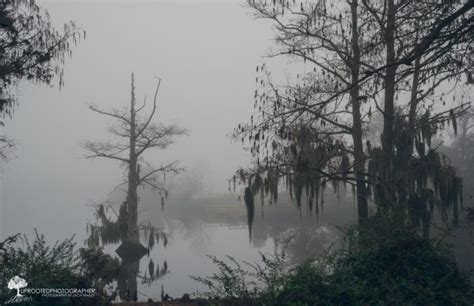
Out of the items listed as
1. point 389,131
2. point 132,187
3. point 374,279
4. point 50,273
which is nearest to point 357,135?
point 389,131

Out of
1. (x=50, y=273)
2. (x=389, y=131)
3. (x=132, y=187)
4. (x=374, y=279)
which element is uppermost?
(x=389, y=131)

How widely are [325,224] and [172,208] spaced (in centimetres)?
3200

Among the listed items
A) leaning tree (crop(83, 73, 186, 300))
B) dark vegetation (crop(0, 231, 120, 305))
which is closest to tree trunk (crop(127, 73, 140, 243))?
leaning tree (crop(83, 73, 186, 300))

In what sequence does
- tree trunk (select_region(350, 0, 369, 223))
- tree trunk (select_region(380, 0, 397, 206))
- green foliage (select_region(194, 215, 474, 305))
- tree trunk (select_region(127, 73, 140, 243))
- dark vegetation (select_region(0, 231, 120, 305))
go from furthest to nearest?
tree trunk (select_region(127, 73, 140, 243)), tree trunk (select_region(350, 0, 369, 223)), tree trunk (select_region(380, 0, 397, 206)), dark vegetation (select_region(0, 231, 120, 305)), green foliage (select_region(194, 215, 474, 305))

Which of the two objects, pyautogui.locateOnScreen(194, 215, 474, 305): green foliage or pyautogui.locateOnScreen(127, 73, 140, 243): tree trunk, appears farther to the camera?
pyautogui.locateOnScreen(127, 73, 140, 243): tree trunk

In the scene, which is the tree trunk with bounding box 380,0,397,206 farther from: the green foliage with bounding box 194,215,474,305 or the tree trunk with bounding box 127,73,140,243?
the tree trunk with bounding box 127,73,140,243

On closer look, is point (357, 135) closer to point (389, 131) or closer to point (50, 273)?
point (389, 131)

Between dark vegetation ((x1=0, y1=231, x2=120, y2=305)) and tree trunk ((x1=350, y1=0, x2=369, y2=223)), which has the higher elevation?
tree trunk ((x1=350, y1=0, x2=369, y2=223))

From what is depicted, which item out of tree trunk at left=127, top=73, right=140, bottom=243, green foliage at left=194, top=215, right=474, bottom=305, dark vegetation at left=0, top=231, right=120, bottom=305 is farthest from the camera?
tree trunk at left=127, top=73, right=140, bottom=243

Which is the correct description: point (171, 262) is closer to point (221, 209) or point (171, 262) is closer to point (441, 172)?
point (441, 172)

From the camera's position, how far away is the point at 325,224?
40.0 meters

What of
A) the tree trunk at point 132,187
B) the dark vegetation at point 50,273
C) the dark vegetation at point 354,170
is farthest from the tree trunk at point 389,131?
the tree trunk at point 132,187

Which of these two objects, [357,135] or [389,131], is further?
[357,135]

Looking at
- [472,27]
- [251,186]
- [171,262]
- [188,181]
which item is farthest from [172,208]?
[472,27]
